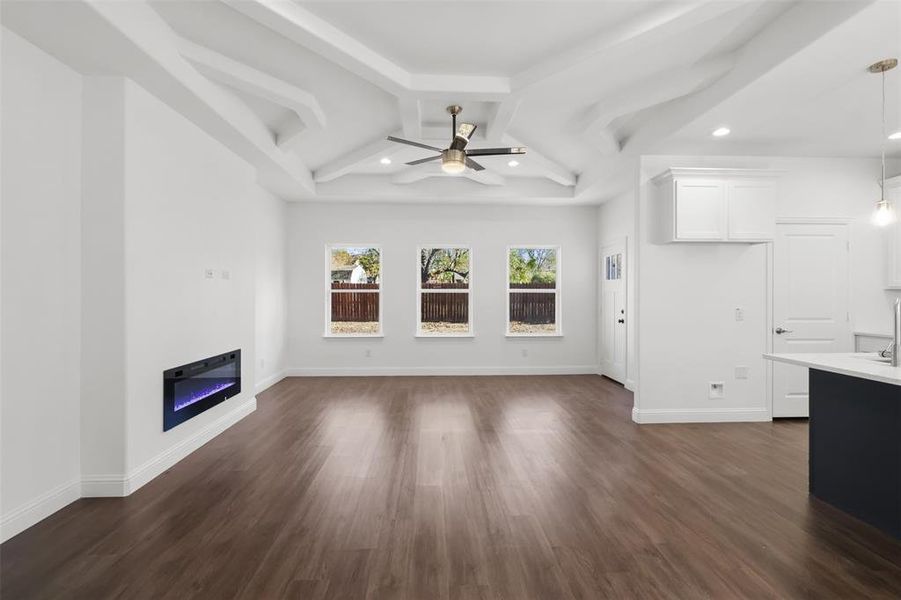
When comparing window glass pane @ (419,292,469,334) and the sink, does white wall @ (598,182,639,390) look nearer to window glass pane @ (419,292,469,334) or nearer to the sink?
window glass pane @ (419,292,469,334)

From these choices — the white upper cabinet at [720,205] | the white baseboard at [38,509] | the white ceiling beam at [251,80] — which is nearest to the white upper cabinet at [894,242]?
the white upper cabinet at [720,205]

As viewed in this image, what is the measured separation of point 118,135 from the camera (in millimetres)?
2910

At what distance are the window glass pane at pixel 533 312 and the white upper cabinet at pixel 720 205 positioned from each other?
303 centimetres

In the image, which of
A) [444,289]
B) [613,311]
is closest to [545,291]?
[613,311]

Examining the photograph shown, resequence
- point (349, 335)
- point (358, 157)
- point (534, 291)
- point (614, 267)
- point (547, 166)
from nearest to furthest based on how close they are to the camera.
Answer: point (358, 157) → point (547, 166) → point (614, 267) → point (349, 335) → point (534, 291)

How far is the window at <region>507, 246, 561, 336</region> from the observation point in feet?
24.0

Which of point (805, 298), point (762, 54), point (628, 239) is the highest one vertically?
point (762, 54)

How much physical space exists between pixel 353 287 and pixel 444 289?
4.90 ft

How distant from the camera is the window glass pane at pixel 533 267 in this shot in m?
7.31

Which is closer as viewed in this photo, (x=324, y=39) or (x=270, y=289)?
(x=324, y=39)

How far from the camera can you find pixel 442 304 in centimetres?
725

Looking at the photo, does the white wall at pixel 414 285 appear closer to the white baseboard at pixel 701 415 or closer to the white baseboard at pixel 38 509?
the white baseboard at pixel 701 415

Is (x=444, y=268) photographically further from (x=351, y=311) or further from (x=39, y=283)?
(x=39, y=283)

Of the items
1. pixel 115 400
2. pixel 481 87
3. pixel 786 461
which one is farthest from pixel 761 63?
pixel 115 400
